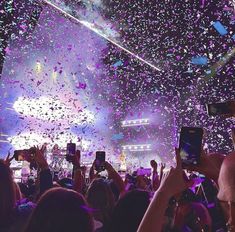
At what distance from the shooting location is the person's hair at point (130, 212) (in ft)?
6.08

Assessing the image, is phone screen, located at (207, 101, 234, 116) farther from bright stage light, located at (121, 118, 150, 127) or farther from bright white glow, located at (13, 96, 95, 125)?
bright stage light, located at (121, 118, 150, 127)

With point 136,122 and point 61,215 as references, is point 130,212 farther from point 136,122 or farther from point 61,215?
point 136,122

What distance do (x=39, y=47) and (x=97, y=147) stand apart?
9842 mm

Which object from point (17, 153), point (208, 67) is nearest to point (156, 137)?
point (208, 67)

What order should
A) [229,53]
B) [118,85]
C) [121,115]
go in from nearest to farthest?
[229,53], [118,85], [121,115]

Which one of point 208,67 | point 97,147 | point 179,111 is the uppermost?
point 208,67

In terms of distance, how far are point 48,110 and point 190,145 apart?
82.3 feet

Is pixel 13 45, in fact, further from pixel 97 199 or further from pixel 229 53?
pixel 97 199

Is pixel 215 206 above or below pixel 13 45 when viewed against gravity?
below

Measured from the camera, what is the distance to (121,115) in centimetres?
3189

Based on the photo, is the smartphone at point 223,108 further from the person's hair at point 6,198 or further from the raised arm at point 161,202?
the person's hair at point 6,198

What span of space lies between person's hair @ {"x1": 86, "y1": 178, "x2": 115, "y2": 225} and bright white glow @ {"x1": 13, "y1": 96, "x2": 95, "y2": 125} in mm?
23121

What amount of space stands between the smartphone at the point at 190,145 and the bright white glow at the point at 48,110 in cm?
2424

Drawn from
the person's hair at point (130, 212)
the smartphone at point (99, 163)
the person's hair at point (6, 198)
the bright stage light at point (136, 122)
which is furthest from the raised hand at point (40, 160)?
the bright stage light at point (136, 122)
